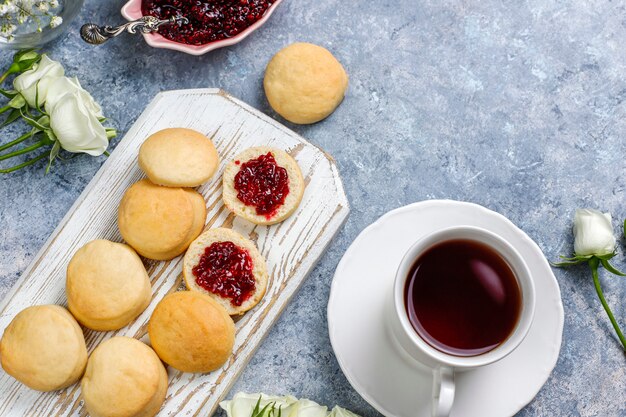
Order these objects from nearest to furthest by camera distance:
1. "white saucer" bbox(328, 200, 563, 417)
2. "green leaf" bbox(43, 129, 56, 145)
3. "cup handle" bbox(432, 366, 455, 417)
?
"cup handle" bbox(432, 366, 455, 417)
"white saucer" bbox(328, 200, 563, 417)
"green leaf" bbox(43, 129, 56, 145)

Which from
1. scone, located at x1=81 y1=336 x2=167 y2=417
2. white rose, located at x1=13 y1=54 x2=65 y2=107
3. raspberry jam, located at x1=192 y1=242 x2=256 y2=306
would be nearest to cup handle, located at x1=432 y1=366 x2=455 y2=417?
raspberry jam, located at x1=192 y1=242 x2=256 y2=306

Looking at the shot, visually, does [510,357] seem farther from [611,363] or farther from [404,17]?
[404,17]

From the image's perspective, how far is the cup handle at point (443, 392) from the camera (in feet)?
4.50

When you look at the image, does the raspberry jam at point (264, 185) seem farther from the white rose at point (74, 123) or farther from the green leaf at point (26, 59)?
the green leaf at point (26, 59)

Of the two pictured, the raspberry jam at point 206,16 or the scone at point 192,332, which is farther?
the raspberry jam at point 206,16

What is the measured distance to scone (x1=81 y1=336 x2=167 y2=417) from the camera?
1.73 metres

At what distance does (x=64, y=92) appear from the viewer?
6.29 feet

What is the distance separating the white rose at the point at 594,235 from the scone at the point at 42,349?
1.30 m

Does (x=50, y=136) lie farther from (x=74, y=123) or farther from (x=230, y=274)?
(x=230, y=274)

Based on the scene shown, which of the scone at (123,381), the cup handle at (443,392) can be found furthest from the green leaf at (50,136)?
the cup handle at (443,392)

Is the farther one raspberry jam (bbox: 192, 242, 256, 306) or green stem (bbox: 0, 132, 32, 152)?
green stem (bbox: 0, 132, 32, 152)

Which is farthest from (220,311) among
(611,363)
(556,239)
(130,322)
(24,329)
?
(611,363)

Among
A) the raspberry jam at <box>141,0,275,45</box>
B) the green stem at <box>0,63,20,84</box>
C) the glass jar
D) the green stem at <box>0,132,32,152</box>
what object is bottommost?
the green stem at <box>0,132,32,152</box>

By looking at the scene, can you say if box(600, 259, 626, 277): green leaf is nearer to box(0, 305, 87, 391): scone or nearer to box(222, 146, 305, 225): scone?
box(222, 146, 305, 225): scone
